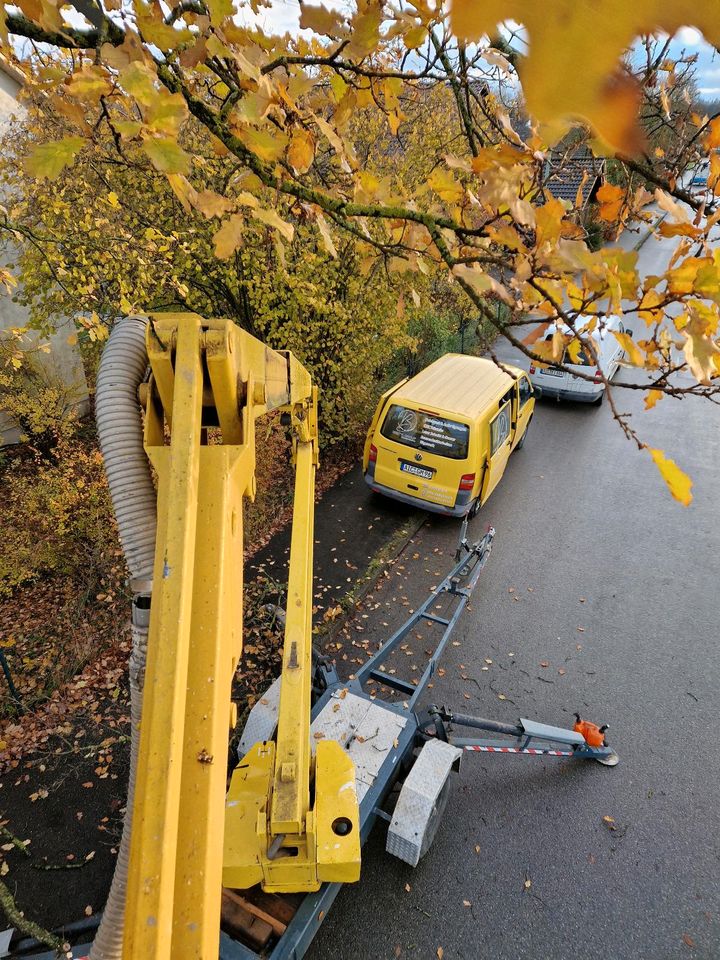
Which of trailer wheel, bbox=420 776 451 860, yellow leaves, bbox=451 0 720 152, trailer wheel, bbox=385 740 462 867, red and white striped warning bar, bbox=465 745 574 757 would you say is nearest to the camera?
yellow leaves, bbox=451 0 720 152

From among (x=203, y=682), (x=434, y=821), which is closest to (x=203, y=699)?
(x=203, y=682)

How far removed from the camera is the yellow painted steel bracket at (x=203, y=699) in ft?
4.64

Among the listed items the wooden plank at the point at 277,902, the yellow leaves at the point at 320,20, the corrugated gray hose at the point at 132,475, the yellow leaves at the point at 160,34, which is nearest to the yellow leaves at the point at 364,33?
the yellow leaves at the point at 320,20

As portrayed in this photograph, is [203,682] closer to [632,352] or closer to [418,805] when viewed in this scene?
[632,352]

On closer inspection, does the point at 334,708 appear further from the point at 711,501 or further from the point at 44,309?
the point at 711,501

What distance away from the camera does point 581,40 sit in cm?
55

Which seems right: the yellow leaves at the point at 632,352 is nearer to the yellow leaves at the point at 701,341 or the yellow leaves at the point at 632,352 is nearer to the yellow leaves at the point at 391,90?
the yellow leaves at the point at 701,341

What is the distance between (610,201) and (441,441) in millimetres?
5361

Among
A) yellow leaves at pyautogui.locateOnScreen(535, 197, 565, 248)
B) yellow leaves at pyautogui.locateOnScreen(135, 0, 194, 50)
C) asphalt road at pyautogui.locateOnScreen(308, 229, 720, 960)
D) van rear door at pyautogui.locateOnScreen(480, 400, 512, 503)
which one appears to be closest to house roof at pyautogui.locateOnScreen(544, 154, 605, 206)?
yellow leaves at pyautogui.locateOnScreen(535, 197, 565, 248)

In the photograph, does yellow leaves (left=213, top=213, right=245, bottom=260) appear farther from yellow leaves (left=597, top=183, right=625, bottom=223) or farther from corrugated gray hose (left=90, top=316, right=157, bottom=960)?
yellow leaves (left=597, top=183, right=625, bottom=223)

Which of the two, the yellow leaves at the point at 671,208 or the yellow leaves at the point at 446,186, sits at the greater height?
the yellow leaves at the point at 446,186

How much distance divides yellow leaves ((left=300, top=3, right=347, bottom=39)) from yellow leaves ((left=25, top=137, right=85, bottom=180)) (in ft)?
3.49

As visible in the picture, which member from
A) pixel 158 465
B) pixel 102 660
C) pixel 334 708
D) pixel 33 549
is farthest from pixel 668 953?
pixel 33 549

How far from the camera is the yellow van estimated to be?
768cm
